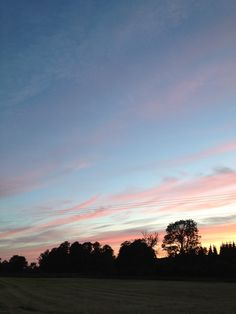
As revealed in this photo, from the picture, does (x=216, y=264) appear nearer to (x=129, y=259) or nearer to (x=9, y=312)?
(x=129, y=259)

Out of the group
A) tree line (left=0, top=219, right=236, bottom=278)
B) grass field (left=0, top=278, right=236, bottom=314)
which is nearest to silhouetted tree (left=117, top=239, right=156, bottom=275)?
tree line (left=0, top=219, right=236, bottom=278)

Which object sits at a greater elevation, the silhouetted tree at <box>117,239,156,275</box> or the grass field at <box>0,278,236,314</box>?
the silhouetted tree at <box>117,239,156,275</box>

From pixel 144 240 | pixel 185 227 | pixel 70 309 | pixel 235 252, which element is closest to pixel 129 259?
pixel 144 240

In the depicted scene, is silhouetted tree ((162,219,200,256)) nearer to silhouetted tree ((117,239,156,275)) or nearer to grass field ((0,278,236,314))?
silhouetted tree ((117,239,156,275))

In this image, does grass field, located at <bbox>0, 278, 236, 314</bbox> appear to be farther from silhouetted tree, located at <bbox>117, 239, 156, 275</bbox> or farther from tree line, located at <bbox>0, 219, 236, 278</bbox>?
silhouetted tree, located at <bbox>117, 239, 156, 275</bbox>

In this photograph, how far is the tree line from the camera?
4166 inches

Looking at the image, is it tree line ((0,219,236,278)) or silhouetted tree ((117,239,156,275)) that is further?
silhouetted tree ((117,239,156,275))

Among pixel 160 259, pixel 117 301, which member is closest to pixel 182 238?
pixel 160 259

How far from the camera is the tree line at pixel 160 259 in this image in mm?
105812

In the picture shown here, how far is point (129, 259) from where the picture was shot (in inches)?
6043

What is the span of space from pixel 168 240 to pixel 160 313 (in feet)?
461

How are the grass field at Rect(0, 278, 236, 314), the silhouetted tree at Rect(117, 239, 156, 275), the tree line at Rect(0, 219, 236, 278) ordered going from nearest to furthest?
1. the grass field at Rect(0, 278, 236, 314)
2. the tree line at Rect(0, 219, 236, 278)
3. the silhouetted tree at Rect(117, 239, 156, 275)

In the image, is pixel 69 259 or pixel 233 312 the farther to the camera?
pixel 69 259

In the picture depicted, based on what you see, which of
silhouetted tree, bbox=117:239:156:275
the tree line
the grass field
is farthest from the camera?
silhouetted tree, bbox=117:239:156:275
